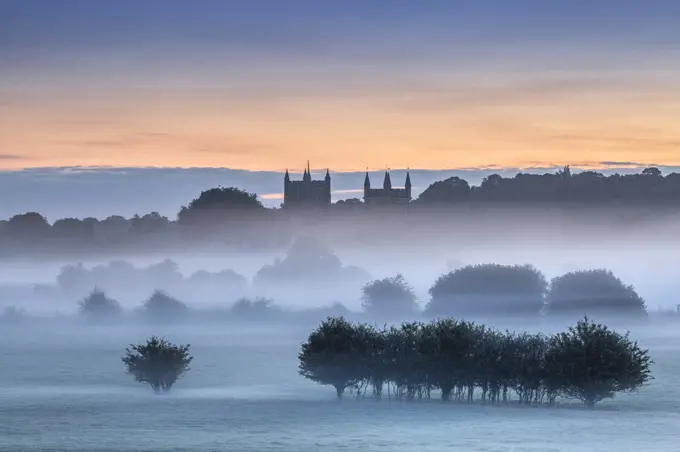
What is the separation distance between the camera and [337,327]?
86.9 m

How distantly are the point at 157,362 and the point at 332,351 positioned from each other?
16.1 m

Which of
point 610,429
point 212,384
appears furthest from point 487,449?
point 212,384

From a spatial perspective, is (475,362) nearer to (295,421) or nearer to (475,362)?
(475,362)

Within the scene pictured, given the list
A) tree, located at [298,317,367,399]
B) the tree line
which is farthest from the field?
tree, located at [298,317,367,399]

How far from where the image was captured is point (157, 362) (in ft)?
316

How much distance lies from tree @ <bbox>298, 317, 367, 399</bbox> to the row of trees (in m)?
0.06

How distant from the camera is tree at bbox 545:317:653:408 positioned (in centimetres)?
8150

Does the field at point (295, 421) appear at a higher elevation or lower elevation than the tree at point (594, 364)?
lower

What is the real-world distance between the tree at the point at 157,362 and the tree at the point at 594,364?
25244mm

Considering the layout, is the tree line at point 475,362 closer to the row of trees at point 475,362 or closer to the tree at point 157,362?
the row of trees at point 475,362

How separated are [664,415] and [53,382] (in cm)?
5726

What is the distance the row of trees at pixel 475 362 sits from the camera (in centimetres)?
8194

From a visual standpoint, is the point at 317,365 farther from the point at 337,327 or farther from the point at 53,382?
the point at 53,382

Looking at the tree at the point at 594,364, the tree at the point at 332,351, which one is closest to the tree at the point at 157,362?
the tree at the point at 332,351
